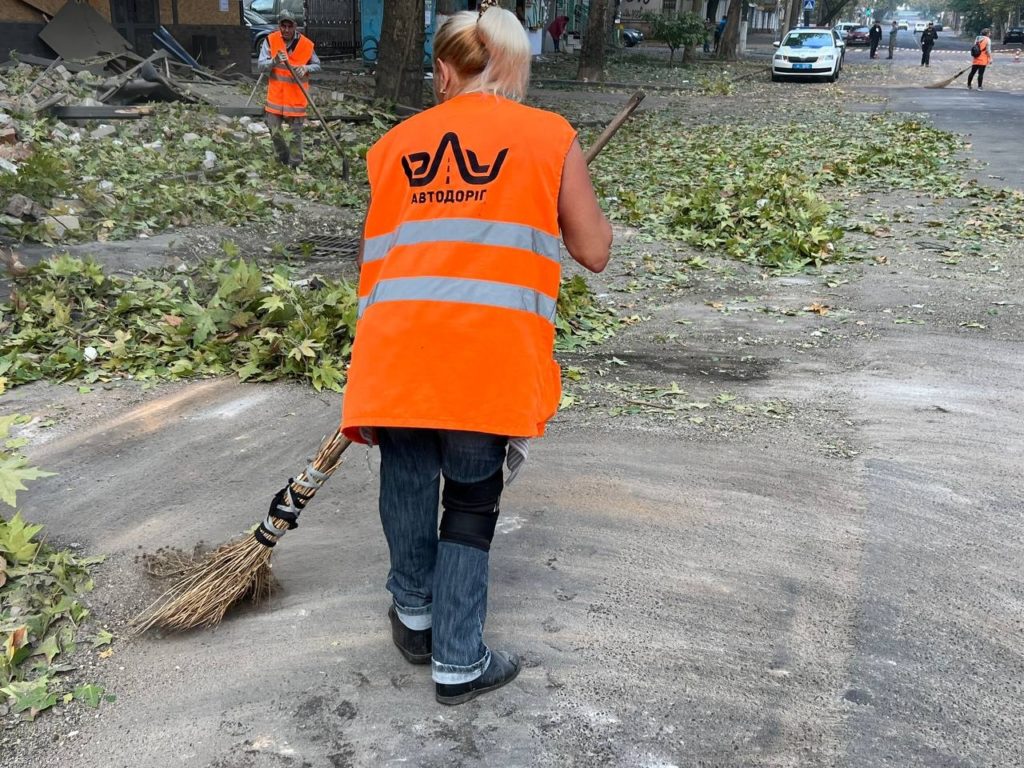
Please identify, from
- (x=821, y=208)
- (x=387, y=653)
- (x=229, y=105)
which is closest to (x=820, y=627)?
(x=387, y=653)

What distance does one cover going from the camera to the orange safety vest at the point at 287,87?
1095 cm

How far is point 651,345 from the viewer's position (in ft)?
19.4

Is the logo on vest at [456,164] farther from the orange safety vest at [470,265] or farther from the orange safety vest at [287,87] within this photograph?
the orange safety vest at [287,87]

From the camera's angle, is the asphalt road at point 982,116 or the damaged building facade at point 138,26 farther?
the damaged building facade at point 138,26

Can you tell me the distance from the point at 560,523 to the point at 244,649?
1.27 metres

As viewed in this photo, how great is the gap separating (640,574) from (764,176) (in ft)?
27.7

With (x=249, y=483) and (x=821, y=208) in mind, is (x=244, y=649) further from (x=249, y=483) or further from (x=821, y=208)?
(x=821, y=208)

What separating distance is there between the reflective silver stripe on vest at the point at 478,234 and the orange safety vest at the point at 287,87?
30.4 ft

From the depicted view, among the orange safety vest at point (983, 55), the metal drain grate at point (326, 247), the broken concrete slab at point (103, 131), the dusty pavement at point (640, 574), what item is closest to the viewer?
the dusty pavement at point (640, 574)

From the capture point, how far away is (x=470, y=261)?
7.61ft

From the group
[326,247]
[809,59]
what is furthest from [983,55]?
[326,247]

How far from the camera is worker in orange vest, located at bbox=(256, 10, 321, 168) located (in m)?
10.9

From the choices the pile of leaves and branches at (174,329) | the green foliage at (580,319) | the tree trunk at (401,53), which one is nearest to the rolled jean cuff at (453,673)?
the pile of leaves and branches at (174,329)

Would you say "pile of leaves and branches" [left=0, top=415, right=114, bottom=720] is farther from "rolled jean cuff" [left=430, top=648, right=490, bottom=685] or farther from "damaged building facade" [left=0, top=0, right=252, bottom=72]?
"damaged building facade" [left=0, top=0, right=252, bottom=72]
